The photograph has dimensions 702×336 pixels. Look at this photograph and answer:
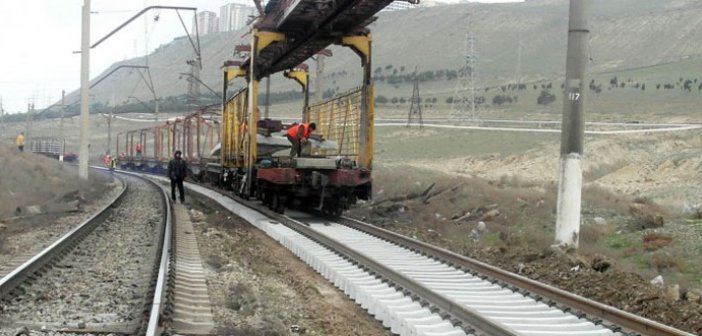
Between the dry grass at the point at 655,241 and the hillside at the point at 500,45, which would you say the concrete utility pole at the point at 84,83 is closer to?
the dry grass at the point at 655,241

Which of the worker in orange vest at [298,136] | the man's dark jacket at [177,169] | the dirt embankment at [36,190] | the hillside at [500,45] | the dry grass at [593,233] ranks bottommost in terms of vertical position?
the dirt embankment at [36,190]

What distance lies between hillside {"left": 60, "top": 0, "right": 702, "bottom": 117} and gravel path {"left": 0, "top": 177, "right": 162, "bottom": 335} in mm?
84466

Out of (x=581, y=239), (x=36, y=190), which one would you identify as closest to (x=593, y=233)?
(x=581, y=239)

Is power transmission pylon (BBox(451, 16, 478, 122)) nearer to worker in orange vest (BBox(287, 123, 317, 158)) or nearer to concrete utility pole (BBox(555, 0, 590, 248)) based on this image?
worker in orange vest (BBox(287, 123, 317, 158))

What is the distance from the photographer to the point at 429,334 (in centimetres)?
666

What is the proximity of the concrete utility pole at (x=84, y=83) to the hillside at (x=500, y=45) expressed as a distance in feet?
217

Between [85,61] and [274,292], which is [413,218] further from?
[85,61]

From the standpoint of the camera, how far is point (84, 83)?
96.0 feet

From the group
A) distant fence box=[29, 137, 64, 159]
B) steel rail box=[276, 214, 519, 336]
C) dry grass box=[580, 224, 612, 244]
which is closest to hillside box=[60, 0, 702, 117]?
distant fence box=[29, 137, 64, 159]

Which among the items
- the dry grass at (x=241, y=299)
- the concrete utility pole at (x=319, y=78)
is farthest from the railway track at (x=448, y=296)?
the concrete utility pole at (x=319, y=78)

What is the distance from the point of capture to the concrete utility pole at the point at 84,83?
2880 centimetres

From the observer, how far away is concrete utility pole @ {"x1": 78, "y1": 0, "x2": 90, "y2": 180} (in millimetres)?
28797

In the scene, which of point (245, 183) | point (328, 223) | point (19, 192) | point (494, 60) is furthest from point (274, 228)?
point (494, 60)

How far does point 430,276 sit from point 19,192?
692 inches
